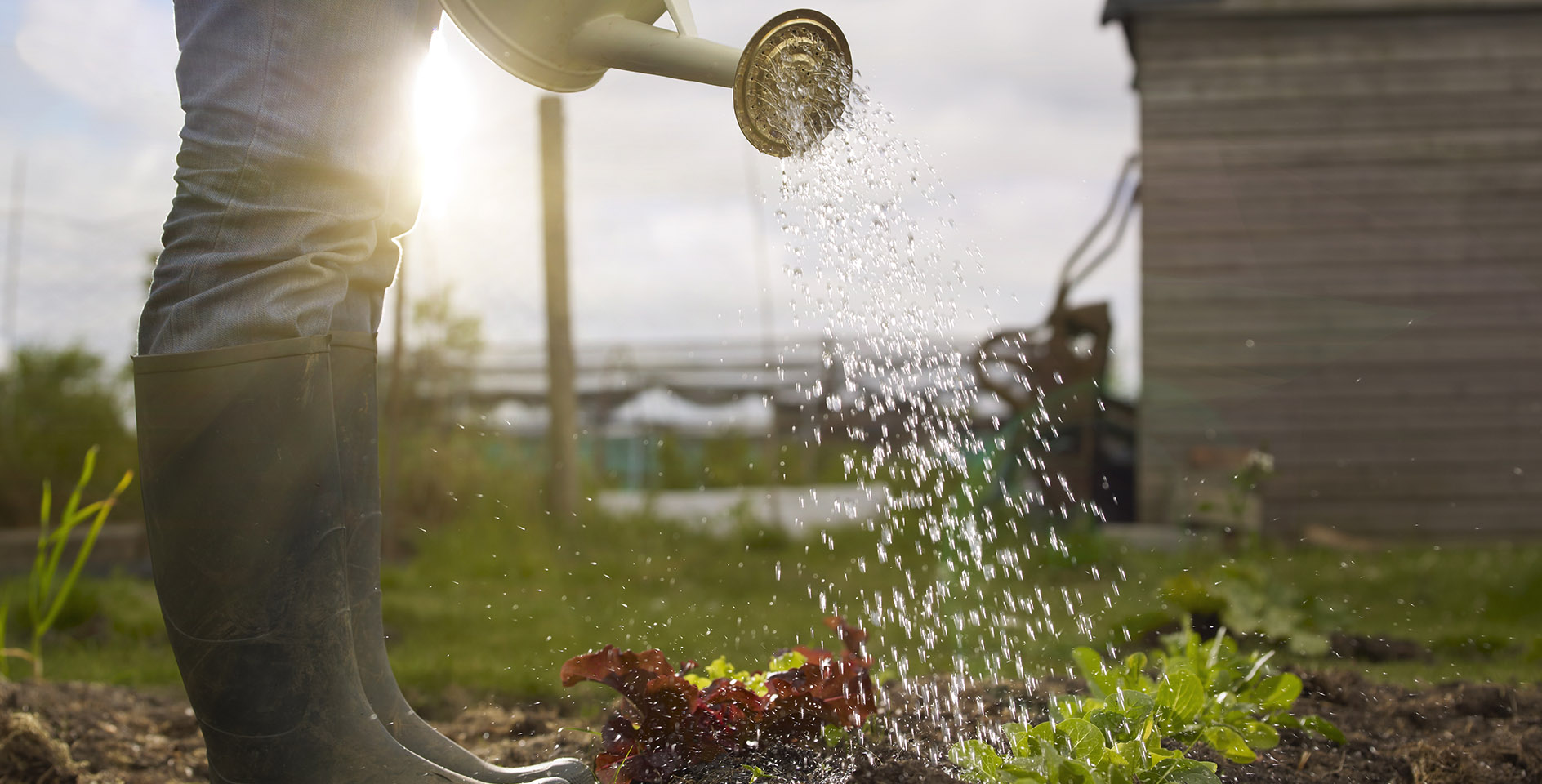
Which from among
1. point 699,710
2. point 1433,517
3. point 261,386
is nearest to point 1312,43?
point 1433,517

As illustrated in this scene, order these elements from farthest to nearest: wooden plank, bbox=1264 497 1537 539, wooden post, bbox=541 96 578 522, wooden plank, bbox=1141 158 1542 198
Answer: wooden plank, bbox=1141 158 1542 198 → wooden plank, bbox=1264 497 1537 539 → wooden post, bbox=541 96 578 522

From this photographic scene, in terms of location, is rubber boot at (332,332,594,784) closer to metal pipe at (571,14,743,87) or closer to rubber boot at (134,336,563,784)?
rubber boot at (134,336,563,784)

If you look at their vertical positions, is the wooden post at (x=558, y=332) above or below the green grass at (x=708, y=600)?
above

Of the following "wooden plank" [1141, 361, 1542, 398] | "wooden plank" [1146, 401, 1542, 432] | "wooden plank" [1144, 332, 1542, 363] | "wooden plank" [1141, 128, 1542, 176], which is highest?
"wooden plank" [1141, 128, 1542, 176]

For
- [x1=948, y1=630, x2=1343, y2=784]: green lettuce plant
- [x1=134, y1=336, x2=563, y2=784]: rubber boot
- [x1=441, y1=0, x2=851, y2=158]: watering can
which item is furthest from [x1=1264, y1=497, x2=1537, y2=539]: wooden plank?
[x1=134, y1=336, x2=563, y2=784]: rubber boot

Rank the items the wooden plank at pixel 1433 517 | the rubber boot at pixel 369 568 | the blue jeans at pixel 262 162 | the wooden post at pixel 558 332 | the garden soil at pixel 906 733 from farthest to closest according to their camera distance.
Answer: the wooden plank at pixel 1433 517, the wooden post at pixel 558 332, the garden soil at pixel 906 733, the rubber boot at pixel 369 568, the blue jeans at pixel 262 162

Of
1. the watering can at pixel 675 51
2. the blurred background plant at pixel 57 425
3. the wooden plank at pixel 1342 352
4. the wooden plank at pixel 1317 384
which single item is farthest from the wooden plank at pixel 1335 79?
the blurred background plant at pixel 57 425

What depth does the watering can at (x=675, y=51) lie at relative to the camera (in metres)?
1.39

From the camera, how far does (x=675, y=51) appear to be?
4.58ft

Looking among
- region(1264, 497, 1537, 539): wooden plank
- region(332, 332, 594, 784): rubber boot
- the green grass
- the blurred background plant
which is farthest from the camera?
region(1264, 497, 1537, 539): wooden plank

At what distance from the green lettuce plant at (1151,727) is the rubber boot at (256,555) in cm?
66

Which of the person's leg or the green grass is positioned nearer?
the person's leg

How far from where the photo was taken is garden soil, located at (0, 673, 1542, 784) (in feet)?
4.39

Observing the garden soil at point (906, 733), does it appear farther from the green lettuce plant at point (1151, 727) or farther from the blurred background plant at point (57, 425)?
the blurred background plant at point (57, 425)
